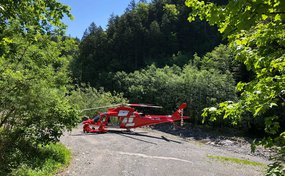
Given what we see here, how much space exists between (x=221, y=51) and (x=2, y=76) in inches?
1010

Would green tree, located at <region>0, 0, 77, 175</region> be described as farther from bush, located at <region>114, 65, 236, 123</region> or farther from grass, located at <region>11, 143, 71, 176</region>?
bush, located at <region>114, 65, 236, 123</region>

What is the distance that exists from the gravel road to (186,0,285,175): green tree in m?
5.65

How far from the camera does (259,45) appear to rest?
10.4 ft

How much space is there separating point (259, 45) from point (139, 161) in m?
7.57

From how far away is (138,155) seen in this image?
11.1m

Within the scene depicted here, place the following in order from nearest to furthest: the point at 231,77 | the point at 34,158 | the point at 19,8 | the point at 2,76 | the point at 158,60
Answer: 1. the point at 19,8
2. the point at 2,76
3. the point at 34,158
4. the point at 231,77
5. the point at 158,60

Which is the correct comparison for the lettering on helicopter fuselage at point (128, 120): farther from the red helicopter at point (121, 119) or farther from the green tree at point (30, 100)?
the green tree at point (30, 100)

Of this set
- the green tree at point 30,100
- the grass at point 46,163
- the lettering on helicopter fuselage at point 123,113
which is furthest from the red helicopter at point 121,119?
the green tree at point 30,100

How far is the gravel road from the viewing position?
28.6 feet

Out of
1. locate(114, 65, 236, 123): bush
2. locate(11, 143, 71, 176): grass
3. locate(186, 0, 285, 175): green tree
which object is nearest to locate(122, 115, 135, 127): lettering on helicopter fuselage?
locate(11, 143, 71, 176): grass

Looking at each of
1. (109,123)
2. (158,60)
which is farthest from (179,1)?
(109,123)

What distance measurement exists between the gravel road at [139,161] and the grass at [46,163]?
29cm

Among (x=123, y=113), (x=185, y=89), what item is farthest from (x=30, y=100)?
(x=185, y=89)

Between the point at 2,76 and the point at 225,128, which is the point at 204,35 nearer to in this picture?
the point at 225,128
